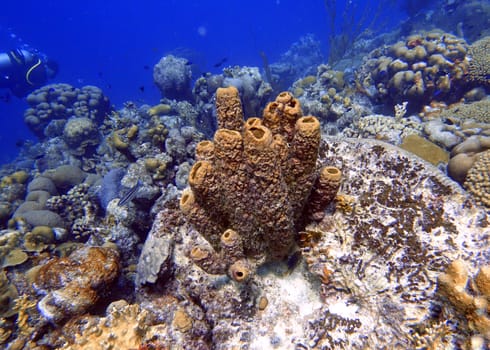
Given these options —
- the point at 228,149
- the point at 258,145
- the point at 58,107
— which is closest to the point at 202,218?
the point at 228,149

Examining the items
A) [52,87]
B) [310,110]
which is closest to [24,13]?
[52,87]

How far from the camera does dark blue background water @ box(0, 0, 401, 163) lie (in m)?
76.8

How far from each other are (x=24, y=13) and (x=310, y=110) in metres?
127

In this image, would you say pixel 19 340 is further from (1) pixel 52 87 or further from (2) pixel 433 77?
(1) pixel 52 87

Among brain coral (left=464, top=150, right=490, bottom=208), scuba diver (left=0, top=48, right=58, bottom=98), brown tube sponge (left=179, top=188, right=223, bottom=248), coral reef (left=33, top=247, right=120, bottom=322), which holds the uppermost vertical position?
scuba diver (left=0, top=48, right=58, bottom=98)

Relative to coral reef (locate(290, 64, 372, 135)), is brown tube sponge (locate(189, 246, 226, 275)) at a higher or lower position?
lower

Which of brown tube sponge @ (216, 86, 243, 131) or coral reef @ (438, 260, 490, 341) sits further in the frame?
brown tube sponge @ (216, 86, 243, 131)

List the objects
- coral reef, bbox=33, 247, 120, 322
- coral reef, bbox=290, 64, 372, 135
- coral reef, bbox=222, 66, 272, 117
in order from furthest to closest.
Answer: coral reef, bbox=222, 66, 272, 117, coral reef, bbox=290, 64, 372, 135, coral reef, bbox=33, 247, 120, 322

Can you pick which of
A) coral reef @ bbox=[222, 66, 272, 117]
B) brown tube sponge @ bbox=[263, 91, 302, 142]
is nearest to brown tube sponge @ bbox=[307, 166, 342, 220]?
brown tube sponge @ bbox=[263, 91, 302, 142]

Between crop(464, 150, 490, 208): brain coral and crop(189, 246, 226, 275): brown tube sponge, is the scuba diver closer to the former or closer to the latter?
crop(189, 246, 226, 275): brown tube sponge

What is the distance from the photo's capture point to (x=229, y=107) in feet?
7.14

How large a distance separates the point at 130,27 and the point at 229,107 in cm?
12848

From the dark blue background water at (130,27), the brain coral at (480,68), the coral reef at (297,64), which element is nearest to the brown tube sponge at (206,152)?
the brain coral at (480,68)

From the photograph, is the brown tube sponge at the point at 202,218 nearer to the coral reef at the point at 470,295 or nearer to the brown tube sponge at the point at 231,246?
the brown tube sponge at the point at 231,246
